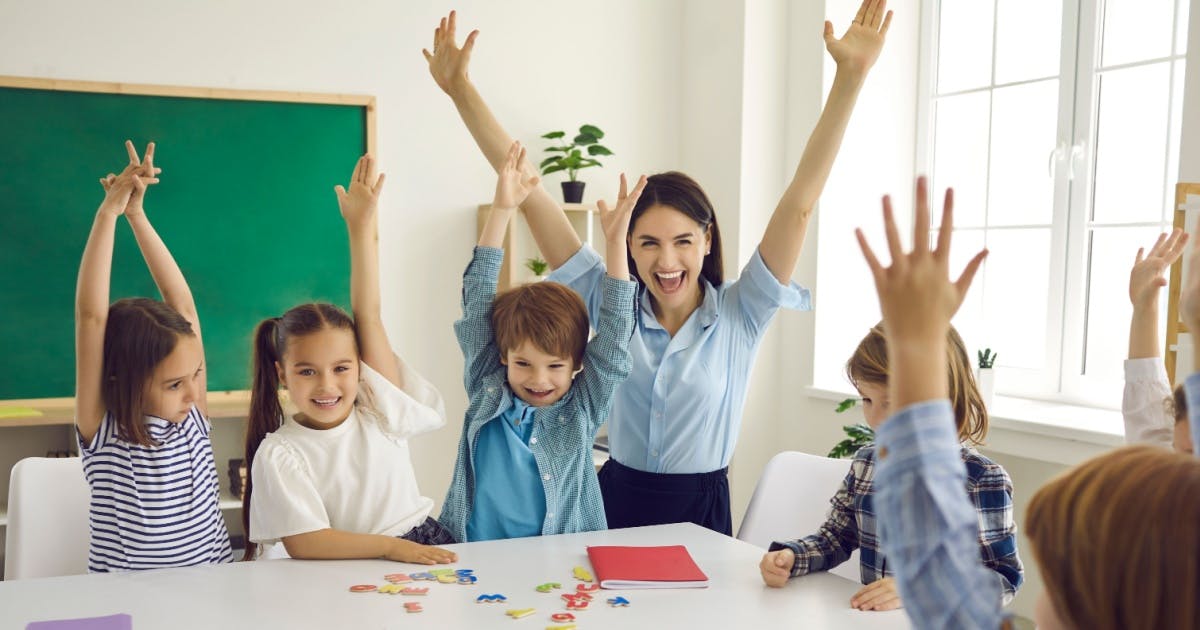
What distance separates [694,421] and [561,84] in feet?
8.12

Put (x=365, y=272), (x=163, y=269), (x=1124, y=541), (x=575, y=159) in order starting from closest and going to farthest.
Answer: (x=1124, y=541) < (x=365, y=272) < (x=163, y=269) < (x=575, y=159)

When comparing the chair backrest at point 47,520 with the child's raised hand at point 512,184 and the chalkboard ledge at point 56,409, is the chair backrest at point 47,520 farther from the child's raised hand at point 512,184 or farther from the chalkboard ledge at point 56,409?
the chalkboard ledge at point 56,409

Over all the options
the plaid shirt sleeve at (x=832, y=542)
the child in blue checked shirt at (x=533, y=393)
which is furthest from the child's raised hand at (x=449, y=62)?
the plaid shirt sleeve at (x=832, y=542)

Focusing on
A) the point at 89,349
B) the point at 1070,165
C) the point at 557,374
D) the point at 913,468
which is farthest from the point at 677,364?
the point at 1070,165

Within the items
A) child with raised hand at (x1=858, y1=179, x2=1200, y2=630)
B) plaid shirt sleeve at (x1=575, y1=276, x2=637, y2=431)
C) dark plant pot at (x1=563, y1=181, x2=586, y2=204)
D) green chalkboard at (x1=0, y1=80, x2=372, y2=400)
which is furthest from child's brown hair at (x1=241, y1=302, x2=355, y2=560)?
dark plant pot at (x1=563, y1=181, x2=586, y2=204)

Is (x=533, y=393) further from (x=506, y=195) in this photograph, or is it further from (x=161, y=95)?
(x=161, y=95)

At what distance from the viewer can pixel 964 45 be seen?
379cm

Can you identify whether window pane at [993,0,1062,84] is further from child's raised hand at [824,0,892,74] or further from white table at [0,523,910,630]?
white table at [0,523,910,630]

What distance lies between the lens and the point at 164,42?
360 centimetres

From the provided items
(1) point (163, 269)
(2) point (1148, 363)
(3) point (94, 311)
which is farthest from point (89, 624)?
(2) point (1148, 363)

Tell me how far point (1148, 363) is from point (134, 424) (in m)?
1.84

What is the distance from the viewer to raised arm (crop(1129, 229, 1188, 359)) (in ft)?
5.95

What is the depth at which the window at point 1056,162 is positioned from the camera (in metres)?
3.18

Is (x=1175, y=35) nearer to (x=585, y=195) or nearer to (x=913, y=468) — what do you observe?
(x=585, y=195)
